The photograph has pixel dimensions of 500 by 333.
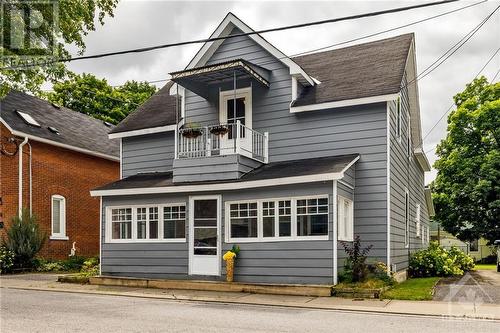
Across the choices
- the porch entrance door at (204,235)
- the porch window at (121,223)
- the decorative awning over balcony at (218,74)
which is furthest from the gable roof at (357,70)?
the porch window at (121,223)

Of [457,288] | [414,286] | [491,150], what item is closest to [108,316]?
[414,286]

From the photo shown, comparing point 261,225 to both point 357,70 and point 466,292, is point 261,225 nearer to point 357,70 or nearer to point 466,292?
point 466,292

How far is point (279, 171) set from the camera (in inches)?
584

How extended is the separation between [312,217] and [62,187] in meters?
14.2

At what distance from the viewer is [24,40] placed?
14961mm

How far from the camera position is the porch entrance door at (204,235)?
15.2 meters

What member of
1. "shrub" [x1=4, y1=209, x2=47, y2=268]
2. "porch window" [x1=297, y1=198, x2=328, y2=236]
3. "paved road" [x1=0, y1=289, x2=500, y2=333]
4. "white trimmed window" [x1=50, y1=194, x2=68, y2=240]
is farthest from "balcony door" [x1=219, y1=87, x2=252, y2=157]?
"white trimmed window" [x1=50, y1=194, x2=68, y2=240]

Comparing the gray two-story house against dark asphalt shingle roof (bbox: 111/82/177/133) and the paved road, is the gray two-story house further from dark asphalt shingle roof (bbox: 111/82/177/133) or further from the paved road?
the paved road

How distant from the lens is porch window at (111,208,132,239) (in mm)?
16766

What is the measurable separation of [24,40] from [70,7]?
5.38 feet

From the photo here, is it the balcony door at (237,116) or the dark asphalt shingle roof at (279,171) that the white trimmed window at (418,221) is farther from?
the balcony door at (237,116)

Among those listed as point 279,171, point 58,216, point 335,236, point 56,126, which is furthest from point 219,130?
point 56,126

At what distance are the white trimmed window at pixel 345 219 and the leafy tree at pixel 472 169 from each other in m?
20.0

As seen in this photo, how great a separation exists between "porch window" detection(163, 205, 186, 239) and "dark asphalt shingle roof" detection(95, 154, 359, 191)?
793 millimetres
